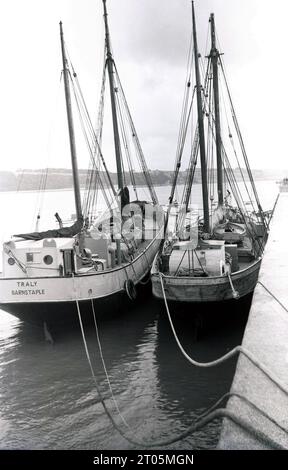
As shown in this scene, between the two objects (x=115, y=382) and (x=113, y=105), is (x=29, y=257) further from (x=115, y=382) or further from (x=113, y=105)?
(x=113, y=105)

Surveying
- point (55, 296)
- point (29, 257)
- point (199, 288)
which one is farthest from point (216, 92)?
point (55, 296)

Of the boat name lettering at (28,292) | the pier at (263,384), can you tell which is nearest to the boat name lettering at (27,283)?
the boat name lettering at (28,292)

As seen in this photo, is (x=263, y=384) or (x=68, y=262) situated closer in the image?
(x=263, y=384)

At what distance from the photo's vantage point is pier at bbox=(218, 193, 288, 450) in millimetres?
4199

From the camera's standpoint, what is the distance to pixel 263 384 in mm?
5312

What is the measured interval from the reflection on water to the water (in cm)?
2

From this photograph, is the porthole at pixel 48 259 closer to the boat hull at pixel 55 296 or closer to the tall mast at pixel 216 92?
the boat hull at pixel 55 296

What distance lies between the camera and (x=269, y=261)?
1455 cm

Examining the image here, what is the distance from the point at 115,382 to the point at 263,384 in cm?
657

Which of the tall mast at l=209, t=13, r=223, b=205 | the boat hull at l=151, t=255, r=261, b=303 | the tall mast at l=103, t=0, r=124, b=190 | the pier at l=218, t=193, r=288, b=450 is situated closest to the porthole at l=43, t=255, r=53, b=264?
the boat hull at l=151, t=255, r=261, b=303

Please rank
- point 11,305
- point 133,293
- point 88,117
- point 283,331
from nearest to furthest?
1. point 283,331
2. point 11,305
3. point 133,293
4. point 88,117
